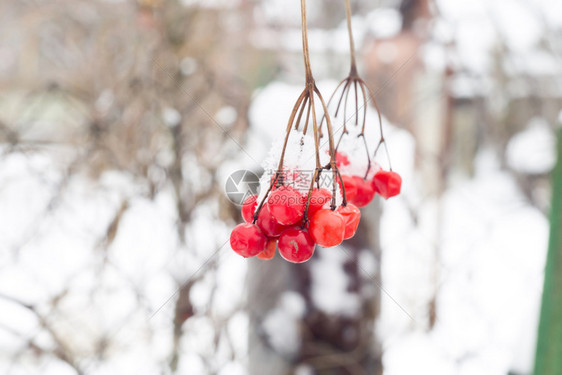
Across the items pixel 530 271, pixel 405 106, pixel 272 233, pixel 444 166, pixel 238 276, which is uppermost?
pixel 272 233

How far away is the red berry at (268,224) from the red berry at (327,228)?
0.03 meters

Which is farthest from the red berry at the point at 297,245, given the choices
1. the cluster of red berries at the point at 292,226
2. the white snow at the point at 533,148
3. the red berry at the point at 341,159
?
the white snow at the point at 533,148

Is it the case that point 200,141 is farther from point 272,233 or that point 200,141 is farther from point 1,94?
point 272,233

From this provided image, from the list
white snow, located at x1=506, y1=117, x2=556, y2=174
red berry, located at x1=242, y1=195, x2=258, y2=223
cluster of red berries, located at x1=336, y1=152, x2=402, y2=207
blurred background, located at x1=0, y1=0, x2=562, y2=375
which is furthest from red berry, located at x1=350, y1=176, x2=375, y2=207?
white snow, located at x1=506, y1=117, x2=556, y2=174

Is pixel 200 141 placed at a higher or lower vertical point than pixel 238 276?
higher

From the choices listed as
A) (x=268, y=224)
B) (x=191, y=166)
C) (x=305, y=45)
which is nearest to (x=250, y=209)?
A: (x=268, y=224)

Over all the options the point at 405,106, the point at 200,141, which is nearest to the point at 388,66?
the point at 405,106

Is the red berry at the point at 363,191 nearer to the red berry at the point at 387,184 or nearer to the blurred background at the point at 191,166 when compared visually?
the red berry at the point at 387,184

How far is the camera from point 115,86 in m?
0.85

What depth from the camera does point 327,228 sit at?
29 cm

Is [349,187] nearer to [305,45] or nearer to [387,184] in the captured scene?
[387,184]

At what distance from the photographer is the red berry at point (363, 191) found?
389 millimetres

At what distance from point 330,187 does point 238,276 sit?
715 millimetres

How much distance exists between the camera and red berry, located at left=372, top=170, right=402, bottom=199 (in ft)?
1.24
